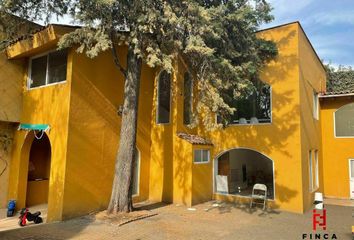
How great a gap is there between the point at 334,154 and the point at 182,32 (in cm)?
1122

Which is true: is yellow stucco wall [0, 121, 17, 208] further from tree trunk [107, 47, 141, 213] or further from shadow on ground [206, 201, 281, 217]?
shadow on ground [206, 201, 281, 217]

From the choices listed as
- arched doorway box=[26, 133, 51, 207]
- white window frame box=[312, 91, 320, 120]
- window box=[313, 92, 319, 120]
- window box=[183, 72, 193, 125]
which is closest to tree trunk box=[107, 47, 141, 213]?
window box=[183, 72, 193, 125]

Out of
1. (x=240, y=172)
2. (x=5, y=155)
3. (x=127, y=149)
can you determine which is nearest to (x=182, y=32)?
(x=127, y=149)

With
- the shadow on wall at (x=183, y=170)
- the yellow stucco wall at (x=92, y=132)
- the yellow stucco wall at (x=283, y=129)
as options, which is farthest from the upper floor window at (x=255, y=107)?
the yellow stucco wall at (x=92, y=132)

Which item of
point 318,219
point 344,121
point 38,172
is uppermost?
point 344,121

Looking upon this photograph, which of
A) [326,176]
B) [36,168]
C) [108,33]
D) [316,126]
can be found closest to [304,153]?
[316,126]

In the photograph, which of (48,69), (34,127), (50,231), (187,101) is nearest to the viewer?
(50,231)

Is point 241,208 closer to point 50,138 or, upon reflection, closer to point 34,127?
point 50,138

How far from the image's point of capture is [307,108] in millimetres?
12750

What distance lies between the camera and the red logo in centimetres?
926

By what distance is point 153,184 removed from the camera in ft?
42.8

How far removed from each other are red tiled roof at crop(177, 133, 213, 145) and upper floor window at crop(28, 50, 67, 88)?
5.39 m

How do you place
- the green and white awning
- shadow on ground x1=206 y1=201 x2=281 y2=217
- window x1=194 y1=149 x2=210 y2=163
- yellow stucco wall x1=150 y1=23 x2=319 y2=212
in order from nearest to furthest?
the green and white awning
shadow on ground x1=206 y1=201 x2=281 y2=217
yellow stucco wall x1=150 y1=23 x2=319 y2=212
window x1=194 y1=149 x2=210 y2=163

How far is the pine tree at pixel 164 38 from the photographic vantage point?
8.39m
